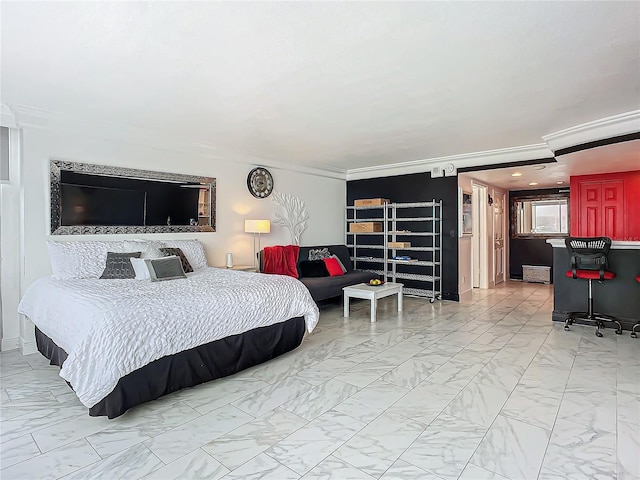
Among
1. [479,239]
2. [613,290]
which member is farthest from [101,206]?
[479,239]

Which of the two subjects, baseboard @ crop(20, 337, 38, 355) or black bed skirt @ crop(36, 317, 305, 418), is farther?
baseboard @ crop(20, 337, 38, 355)

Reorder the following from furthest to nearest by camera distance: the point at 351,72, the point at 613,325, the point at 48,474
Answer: the point at 613,325, the point at 351,72, the point at 48,474

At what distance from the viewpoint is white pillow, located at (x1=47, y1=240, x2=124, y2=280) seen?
3.65 meters

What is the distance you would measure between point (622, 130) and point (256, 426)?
4659 mm

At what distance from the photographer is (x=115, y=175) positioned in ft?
14.3

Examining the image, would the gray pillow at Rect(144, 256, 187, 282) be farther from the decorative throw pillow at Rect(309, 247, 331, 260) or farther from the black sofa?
the decorative throw pillow at Rect(309, 247, 331, 260)

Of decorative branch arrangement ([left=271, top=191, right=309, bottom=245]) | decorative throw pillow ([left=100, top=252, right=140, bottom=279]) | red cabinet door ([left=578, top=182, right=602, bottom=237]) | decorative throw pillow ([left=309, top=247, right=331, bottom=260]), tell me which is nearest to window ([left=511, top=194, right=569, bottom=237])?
red cabinet door ([left=578, top=182, right=602, bottom=237])

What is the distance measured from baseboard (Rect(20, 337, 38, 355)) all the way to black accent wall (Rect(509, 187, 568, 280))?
9.19 meters

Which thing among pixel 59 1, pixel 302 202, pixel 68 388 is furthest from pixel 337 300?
pixel 59 1

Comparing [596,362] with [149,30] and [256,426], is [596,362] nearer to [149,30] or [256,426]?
[256,426]

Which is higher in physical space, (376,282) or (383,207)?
(383,207)

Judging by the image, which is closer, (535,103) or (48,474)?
(48,474)

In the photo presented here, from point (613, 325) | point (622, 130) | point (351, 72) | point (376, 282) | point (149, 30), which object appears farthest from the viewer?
point (376, 282)

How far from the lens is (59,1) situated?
194 cm
